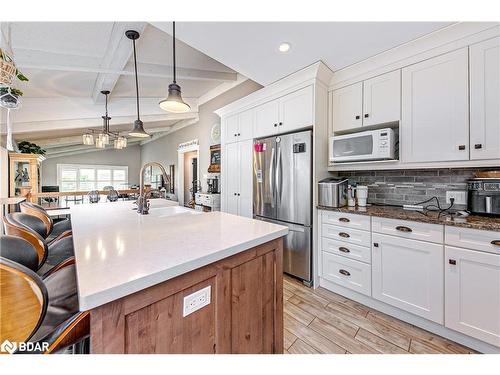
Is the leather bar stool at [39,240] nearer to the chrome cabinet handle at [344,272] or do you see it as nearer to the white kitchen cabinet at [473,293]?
the chrome cabinet handle at [344,272]

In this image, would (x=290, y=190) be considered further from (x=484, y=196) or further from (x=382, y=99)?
(x=484, y=196)

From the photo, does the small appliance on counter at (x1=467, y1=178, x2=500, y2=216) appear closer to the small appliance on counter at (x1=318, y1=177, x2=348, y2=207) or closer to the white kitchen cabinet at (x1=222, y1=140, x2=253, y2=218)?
the small appliance on counter at (x1=318, y1=177, x2=348, y2=207)

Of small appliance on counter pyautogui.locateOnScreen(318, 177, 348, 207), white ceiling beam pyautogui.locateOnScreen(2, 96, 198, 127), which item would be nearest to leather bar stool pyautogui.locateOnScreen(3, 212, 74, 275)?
small appliance on counter pyautogui.locateOnScreen(318, 177, 348, 207)

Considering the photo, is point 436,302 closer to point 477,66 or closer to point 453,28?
point 477,66

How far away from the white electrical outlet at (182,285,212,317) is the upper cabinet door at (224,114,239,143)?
2.63 meters

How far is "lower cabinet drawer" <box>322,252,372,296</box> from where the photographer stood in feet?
6.46

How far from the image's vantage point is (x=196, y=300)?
84cm

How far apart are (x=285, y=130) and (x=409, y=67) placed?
1260 mm

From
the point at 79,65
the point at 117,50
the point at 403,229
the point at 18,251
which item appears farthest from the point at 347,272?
the point at 79,65

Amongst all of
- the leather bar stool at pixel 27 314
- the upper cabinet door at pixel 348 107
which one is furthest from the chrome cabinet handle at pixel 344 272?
the leather bar stool at pixel 27 314

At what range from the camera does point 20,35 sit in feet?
6.93

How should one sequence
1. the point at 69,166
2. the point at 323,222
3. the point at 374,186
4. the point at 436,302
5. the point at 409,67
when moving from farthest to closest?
the point at 69,166
the point at 374,186
the point at 323,222
the point at 409,67
the point at 436,302
